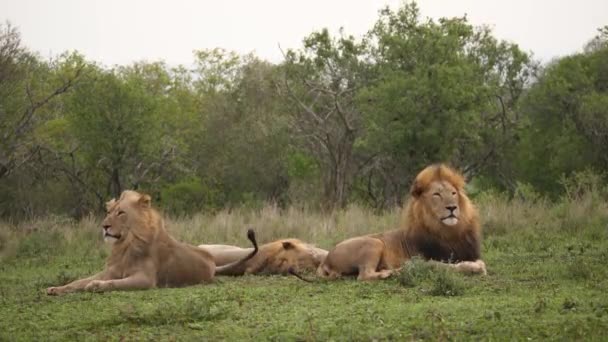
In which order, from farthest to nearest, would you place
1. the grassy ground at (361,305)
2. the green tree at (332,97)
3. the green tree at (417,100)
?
the green tree at (332,97) → the green tree at (417,100) → the grassy ground at (361,305)

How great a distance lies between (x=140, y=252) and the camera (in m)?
9.70

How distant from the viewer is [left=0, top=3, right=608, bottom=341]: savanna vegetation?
24.4 feet

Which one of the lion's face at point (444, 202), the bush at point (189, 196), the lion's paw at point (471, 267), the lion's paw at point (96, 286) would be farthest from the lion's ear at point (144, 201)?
the bush at point (189, 196)

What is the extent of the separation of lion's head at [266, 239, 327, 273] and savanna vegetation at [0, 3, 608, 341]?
768 mm

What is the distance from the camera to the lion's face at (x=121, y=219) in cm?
975

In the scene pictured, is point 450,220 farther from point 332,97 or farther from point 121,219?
point 332,97

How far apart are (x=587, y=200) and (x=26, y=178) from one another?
64.3 ft

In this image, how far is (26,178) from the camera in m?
30.8

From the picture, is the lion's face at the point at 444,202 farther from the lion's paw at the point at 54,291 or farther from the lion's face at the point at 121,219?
the lion's paw at the point at 54,291

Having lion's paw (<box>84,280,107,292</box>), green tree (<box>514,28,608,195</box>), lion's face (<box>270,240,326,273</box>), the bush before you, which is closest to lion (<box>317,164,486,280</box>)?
lion's face (<box>270,240,326,273</box>)

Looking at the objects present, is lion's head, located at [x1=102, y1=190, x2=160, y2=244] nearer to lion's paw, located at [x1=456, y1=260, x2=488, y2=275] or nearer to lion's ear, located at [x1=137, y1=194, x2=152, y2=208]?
lion's ear, located at [x1=137, y1=194, x2=152, y2=208]

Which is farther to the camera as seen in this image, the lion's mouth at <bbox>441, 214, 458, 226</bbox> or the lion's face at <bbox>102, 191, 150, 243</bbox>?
the lion's mouth at <bbox>441, 214, 458, 226</bbox>

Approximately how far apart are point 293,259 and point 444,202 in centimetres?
189

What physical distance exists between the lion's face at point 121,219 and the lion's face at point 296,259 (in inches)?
75.0
